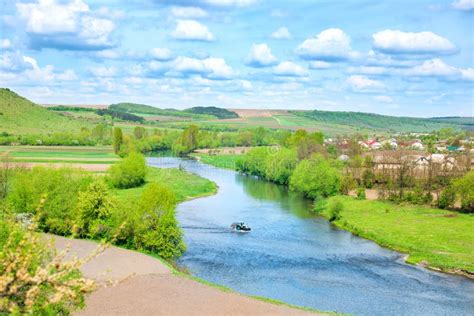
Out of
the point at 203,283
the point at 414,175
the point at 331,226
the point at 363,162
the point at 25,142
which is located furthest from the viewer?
the point at 25,142

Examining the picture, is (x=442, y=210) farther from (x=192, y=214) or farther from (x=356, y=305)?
(x=356, y=305)

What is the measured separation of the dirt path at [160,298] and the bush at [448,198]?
4288 centimetres

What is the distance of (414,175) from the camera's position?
83.8 metres

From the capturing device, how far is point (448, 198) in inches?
2731

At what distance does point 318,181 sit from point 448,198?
1882 cm

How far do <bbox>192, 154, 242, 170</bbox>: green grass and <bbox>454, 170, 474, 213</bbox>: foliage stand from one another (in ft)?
212

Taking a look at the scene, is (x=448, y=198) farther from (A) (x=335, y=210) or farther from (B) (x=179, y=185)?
(B) (x=179, y=185)

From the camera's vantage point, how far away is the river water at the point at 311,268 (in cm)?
3588

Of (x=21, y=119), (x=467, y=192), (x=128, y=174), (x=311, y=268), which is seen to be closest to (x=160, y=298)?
(x=311, y=268)

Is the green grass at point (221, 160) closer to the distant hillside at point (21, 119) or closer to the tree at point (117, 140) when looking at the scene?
the tree at point (117, 140)

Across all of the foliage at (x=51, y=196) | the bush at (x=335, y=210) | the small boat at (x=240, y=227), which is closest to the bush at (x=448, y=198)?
the bush at (x=335, y=210)

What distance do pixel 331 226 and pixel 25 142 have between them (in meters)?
109

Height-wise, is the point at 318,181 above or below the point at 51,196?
below

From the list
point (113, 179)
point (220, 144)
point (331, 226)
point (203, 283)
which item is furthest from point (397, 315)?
point (220, 144)
